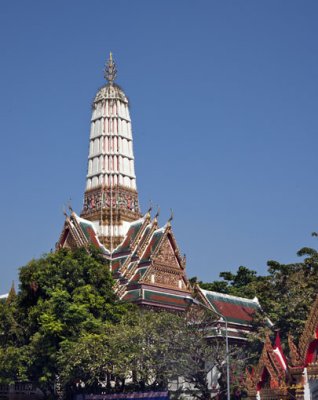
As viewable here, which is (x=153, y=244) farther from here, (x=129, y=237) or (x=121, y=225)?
(x=121, y=225)

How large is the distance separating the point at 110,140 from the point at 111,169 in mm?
3070

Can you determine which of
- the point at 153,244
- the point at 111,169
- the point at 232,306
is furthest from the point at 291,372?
→ the point at 111,169

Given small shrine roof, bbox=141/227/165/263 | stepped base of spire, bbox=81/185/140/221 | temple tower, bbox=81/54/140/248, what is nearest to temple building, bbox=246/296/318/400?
small shrine roof, bbox=141/227/165/263

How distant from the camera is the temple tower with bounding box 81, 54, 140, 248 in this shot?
2384 inches

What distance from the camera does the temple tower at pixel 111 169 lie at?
60.6 metres

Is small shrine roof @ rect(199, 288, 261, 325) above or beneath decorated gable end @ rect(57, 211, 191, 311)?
beneath

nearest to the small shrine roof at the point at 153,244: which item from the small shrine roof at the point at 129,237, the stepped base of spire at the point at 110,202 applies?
the small shrine roof at the point at 129,237

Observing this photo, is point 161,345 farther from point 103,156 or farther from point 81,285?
point 103,156

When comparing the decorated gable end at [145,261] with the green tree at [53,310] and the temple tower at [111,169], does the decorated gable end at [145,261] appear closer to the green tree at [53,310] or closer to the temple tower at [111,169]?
the temple tower at [111,169]

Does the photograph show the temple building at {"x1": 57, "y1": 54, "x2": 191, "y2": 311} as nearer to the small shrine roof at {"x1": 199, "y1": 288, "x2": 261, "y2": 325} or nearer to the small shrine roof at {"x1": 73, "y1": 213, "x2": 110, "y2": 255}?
the small shrine roof at {"x1": 73, "y1": 213, "x2": 110, "y2": 255}

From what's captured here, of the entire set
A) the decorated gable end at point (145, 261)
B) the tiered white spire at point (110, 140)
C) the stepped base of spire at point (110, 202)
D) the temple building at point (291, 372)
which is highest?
the tiered white spire at point (110, 140)

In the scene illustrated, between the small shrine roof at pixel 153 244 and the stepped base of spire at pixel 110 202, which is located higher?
the stepped base of spire at pixel 110 202

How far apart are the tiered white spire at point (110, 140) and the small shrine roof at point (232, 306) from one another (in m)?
14.7

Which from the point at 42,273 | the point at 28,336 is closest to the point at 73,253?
the point at 42,273
